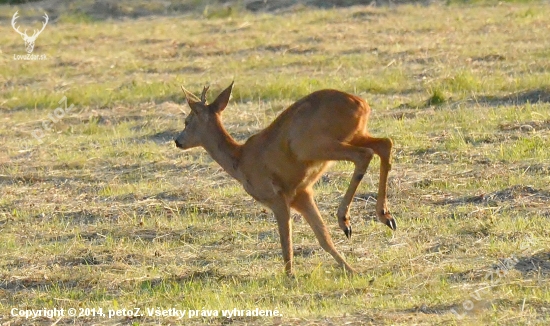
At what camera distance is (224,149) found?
936 centimetres

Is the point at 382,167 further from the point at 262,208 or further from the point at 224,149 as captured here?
the point at 262,208

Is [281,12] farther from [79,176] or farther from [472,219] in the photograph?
[472,219]

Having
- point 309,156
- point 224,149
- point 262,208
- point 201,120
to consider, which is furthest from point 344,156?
point 262,208

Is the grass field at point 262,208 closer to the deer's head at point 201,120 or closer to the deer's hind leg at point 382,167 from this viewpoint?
the deer's hind leg at point 382,167

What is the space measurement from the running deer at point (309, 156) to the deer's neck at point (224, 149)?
0.03 meters

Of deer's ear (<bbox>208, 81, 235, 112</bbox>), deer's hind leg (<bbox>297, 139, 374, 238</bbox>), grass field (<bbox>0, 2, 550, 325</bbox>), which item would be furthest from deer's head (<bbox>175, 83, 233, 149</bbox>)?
deer's hind leg (<bbox>297, 139, 374, 238</bbox>)

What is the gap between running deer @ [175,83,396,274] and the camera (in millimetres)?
8539

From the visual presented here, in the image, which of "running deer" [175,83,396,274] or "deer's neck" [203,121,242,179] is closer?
"running deer" [175,83,396,274]

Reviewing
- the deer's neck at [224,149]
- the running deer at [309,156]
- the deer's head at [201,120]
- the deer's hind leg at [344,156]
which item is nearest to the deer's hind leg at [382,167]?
the running deer at [309,156]

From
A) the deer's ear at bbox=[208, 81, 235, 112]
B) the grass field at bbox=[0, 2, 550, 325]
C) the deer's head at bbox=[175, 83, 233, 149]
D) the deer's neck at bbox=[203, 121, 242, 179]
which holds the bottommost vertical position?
the grass field at bbox=[0, 2, 550, 325]

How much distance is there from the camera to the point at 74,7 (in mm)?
32250

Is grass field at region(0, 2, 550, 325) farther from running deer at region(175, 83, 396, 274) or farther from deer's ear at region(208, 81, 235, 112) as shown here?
deer's ear at region(208, 81, 235, 112)

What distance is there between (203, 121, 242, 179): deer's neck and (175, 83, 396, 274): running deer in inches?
1.4

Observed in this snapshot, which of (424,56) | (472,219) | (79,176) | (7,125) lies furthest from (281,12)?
(472,219)
